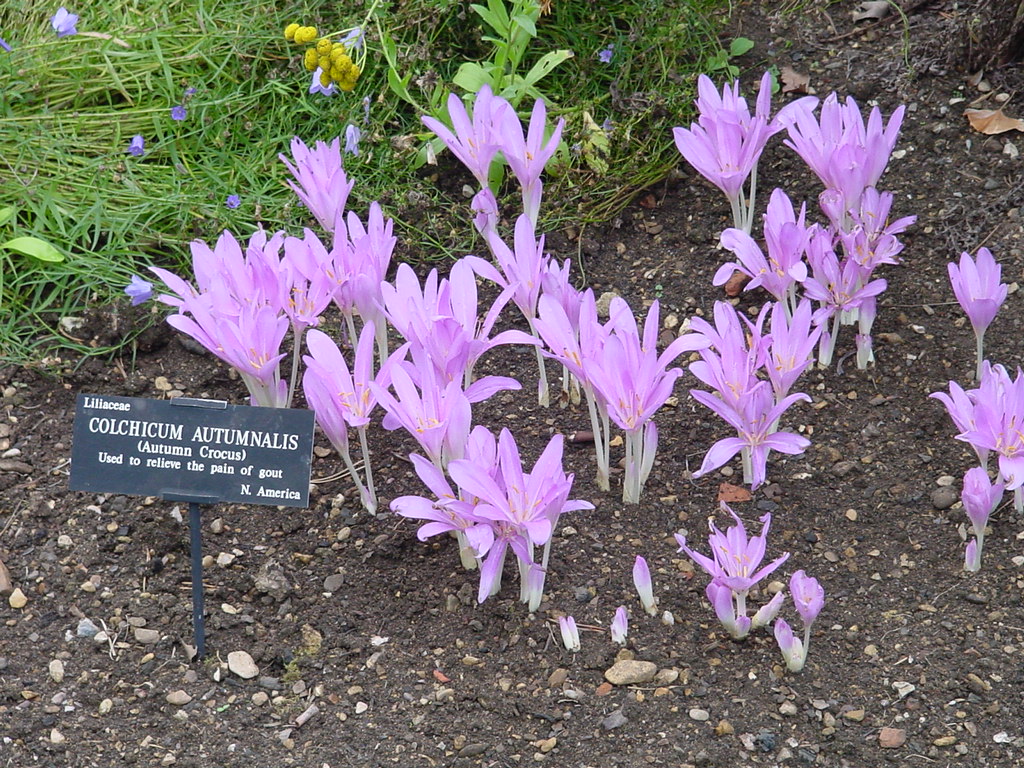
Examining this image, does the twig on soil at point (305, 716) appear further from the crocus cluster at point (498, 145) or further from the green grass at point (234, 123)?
the green grass at point (234, 123)

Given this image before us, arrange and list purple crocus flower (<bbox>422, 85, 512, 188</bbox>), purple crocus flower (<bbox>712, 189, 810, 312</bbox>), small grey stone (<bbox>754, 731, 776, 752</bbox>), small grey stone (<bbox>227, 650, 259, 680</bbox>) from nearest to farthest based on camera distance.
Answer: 1. small grey stone (<bbox>754, 731, 776, 752</bbox>)
2. small grey stone (<bbox>227, 650, 259, 680</bbox>)
3. purple crocus flower (<bbox>712, 189, 810, 312</bbox>)
4. purple crocus flower (<bbox>422, 85, 512, 188</bbox>)

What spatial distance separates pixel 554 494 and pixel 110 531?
1162 mm

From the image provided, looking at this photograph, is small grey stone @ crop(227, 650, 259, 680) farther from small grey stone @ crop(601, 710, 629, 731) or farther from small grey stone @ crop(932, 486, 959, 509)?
small grey stone @ crop(932, 486, 959, 509)

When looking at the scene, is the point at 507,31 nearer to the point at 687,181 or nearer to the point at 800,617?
the point at 687,181

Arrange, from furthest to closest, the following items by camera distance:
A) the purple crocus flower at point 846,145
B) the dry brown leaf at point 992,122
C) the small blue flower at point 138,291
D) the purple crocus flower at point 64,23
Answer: the purple crocus flower at point 64,23, the dry brown leaf at point 992,122, the small blue flower at point 138,291, the purple crocus flower at point 846,145

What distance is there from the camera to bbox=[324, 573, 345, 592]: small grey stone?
2645mm

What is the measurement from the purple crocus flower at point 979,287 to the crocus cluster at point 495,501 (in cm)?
109

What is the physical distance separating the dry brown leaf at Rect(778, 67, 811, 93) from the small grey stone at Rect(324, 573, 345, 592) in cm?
222

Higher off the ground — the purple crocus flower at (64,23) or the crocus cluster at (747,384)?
the purple crocus flower at (64,23)

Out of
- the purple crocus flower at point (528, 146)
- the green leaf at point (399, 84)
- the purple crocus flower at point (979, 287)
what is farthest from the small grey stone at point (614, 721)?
the green leaf at point (399, 84)

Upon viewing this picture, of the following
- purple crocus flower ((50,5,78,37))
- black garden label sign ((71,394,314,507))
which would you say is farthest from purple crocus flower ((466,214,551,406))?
purple crocus flower ((50,5,78,37))

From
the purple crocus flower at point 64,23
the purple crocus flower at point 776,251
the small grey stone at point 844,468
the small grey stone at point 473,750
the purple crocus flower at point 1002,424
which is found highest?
the purple crocus flower at point 64,23

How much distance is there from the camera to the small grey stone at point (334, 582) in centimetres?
264

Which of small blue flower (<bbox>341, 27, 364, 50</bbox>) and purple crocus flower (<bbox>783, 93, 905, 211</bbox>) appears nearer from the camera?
purple crocus flower (<bbox>783, 93, 905, 211</bbox>)
